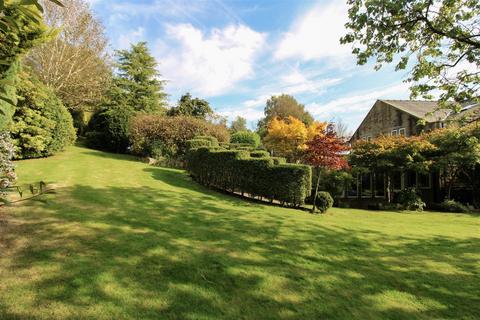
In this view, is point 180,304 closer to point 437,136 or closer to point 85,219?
point 85,219

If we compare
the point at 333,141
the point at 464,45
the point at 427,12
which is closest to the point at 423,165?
the point at 333,141

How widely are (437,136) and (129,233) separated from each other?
19017 mm

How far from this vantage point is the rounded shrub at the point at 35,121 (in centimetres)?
1149

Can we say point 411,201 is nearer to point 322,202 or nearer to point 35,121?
point 322,202

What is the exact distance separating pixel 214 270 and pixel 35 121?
38.4 feet

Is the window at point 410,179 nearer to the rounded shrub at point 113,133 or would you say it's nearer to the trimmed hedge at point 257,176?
the trimmed hedge at point 257,176

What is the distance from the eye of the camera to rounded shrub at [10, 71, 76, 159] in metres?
11.5

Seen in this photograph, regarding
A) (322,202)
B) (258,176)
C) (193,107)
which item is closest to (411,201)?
(322,202)

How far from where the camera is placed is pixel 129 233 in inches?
207

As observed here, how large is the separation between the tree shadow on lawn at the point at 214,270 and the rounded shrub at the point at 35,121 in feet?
22.4

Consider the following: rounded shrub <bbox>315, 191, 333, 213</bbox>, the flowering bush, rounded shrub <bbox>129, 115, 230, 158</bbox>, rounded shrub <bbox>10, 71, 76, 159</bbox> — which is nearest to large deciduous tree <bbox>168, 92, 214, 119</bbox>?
rounded shrub <bbox>129, 115, 230, 158</bbox>

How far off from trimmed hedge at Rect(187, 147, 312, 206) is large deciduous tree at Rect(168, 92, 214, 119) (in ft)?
41.8

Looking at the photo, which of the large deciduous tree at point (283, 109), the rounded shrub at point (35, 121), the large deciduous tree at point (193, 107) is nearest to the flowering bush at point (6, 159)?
the rounded shrub at point (35, 121)

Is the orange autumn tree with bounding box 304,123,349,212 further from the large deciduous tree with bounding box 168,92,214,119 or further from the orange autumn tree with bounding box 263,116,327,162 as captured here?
the large deciduous tree with bounding box 168,92,214,119
